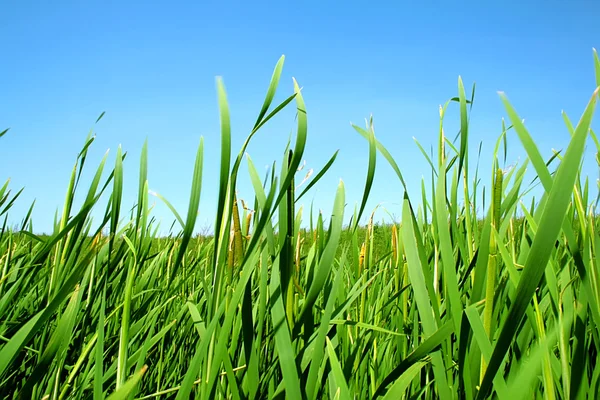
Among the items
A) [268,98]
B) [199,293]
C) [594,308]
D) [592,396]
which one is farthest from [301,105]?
[199,293]

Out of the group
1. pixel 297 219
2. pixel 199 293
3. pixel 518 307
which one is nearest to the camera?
pixel 518 307

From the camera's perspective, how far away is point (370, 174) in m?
0.58

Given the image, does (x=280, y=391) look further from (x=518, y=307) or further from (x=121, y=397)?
(x=518, y=307)

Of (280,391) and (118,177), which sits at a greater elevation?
(118,177)

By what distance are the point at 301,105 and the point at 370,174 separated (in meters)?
0.13

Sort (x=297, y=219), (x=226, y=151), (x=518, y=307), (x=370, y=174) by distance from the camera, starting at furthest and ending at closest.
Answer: (x=297, y=219), (x=370, y=174), (x=226, y=151), (x=518, y=307)

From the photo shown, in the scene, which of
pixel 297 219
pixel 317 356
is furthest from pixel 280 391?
pixel 297 219

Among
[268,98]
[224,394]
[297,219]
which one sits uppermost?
[268,98]

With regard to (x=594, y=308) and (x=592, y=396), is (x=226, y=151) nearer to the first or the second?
(x=594, y=308)

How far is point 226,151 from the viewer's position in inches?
18.9

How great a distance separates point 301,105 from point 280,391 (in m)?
0.38

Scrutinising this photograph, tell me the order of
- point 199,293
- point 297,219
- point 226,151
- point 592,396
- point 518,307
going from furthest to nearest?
1. point 199,293
2. point 297,219
3. point 592,396
4. point 226,151
5. point 518,307

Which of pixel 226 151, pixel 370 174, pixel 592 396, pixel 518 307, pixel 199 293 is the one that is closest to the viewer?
pixel 518 307

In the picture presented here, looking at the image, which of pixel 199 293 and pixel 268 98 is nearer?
pixel 268 98
